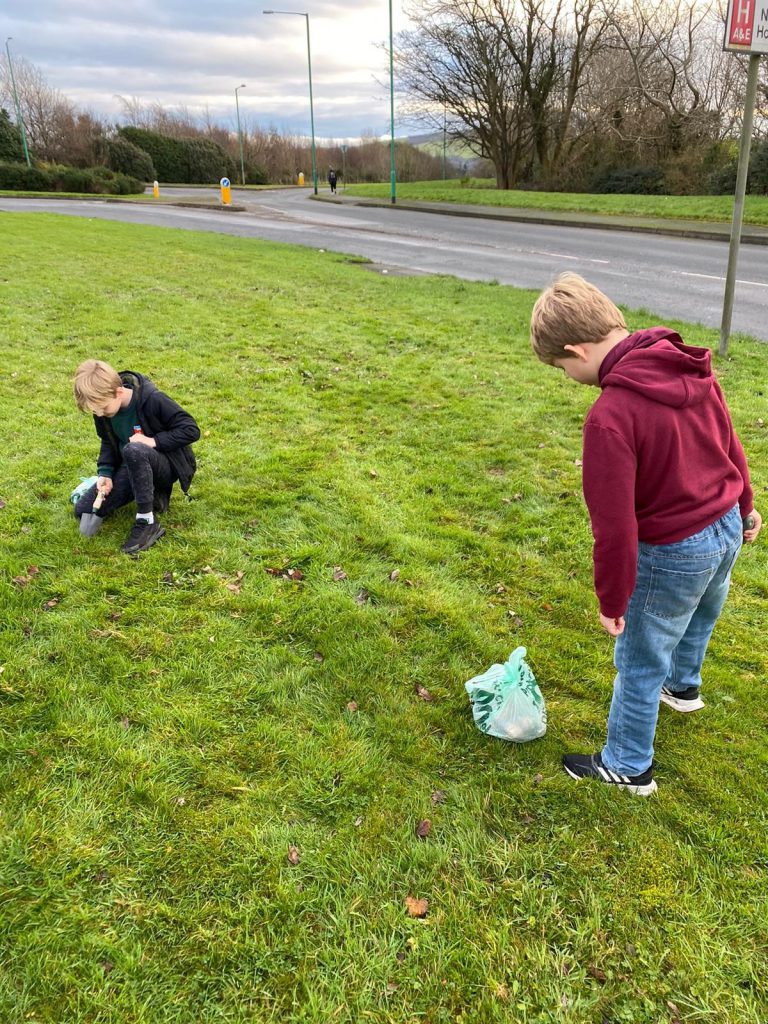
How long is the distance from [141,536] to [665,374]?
3.30 meters

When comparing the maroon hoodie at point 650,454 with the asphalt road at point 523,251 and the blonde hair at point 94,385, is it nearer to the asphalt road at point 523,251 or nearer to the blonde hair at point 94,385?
the blonde hair at point 94,385

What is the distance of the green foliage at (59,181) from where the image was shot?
40.4 m

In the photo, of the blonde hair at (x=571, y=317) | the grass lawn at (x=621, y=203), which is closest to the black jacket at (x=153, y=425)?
the blonde hair at (x=571, y=317)

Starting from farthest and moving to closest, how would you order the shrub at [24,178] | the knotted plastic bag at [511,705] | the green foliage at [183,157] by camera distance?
1. the green foliage at [183,157]
2. the shrub at [24,178]
3. the knotted plastic bag at [511,705]

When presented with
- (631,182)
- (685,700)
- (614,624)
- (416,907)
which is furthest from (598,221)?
(416,907)

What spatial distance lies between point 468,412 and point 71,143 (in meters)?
57.8

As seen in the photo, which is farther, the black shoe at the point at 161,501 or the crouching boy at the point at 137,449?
the black shoe at the point at 161,501

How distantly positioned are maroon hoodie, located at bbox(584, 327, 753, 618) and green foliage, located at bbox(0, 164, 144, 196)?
45.1 metres

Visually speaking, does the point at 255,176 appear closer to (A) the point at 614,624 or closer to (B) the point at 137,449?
(B) the point at 137,449

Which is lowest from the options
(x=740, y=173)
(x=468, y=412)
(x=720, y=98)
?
(x=468, y=412)

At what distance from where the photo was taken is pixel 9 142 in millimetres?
48000

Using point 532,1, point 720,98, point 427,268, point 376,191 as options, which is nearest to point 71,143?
point 376,191

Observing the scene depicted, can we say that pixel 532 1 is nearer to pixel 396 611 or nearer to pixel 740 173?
pixel 740 173

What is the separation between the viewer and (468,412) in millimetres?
6582
